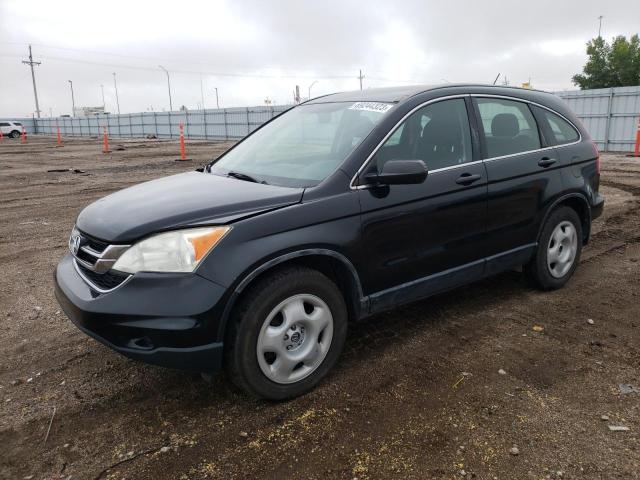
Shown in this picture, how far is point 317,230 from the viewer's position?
301 centimetres

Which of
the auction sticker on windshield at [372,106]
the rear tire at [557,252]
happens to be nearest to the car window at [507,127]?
the rear tire at [557,252]

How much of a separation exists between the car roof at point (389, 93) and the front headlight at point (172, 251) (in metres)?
1.66

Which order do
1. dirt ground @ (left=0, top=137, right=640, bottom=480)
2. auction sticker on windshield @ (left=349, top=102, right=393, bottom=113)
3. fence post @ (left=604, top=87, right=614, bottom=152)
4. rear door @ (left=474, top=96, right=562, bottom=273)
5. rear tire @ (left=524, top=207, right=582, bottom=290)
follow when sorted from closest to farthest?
dirt ground @ (left=0, top=137, right=640, bottom=480) < auction sticker on windshield @ (left=349, top=102, right=393, bottom=113) < rear door @ (left=474, top=96, right=562, bottom=273) < rear tire @ (left=524, top=207, right=582, bottom=290) < fence post @ (left=604, top=87, right=614, bottom=152)

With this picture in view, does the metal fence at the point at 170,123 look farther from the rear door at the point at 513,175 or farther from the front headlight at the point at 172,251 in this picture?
the front headlight at the point at 172,251

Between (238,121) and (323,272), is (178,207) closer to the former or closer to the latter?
(323,272)

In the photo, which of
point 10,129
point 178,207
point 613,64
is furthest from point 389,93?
point 613,64

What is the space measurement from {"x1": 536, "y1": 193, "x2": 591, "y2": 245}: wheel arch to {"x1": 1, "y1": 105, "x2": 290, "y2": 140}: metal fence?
80.4 ft

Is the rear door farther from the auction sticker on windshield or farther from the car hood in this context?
the car hood

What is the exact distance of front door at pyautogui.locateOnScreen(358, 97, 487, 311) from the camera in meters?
3.31

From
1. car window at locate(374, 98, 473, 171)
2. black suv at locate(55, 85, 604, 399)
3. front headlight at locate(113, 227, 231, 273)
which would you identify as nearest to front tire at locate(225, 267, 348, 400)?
black suv at locate(55, 85, 604, 399)

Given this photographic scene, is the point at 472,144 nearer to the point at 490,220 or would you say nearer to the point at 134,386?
the point at 490,220

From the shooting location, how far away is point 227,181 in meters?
3.49

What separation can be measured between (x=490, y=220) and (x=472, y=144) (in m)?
0.58

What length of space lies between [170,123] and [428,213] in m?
47.8
